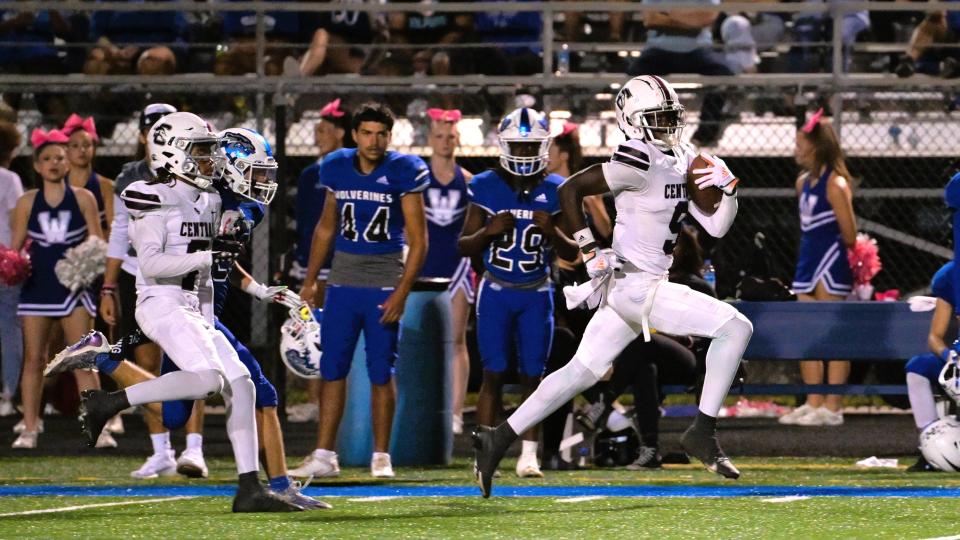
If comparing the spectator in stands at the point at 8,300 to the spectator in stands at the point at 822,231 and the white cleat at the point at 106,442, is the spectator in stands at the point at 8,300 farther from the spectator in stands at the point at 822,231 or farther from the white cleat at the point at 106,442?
the spectator in stands at the point at 822,231

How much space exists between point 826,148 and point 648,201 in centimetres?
385

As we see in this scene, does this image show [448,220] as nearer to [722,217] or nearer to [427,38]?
[427,38]

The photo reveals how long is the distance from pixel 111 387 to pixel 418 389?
10.7 feet

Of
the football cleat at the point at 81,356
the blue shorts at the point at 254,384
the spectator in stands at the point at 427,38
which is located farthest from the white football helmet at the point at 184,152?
the spectator in stands at the point at 427,38

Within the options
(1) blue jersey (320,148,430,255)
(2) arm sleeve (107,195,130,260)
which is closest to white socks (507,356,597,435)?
(1) blue jersey (320,148,430,255)

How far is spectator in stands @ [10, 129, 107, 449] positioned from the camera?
36.4 ft

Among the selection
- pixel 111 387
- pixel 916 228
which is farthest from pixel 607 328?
pixel 916 228

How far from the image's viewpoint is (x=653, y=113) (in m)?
7.85

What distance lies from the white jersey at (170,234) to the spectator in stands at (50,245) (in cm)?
360

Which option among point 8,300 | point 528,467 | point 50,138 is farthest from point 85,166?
point 528,467

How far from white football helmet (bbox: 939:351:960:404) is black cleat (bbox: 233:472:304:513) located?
3357 mm

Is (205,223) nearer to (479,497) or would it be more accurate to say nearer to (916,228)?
(479,497)

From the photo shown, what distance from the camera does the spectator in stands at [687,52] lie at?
13.1 metres

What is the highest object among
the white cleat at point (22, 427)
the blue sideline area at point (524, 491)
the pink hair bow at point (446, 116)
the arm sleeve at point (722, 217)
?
the pink hair bow at point (446, 116)
